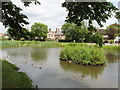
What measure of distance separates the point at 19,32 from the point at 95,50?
1004 centimetres

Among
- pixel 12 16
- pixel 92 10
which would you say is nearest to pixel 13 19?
pixel 12 16

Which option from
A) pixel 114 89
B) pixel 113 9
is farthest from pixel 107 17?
pixel 114 89

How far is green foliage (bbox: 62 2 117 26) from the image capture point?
2996mm

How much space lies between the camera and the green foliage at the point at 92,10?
9.83 ft

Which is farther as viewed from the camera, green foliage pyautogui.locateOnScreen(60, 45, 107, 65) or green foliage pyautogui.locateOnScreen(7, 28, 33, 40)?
green foliage pyautogui.locateOnScreen(60, 45, 107, 65)

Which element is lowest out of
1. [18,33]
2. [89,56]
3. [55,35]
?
[89,56]

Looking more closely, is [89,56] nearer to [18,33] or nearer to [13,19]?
[18,33]

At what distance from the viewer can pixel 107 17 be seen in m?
3.21

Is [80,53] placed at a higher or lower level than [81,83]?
higher

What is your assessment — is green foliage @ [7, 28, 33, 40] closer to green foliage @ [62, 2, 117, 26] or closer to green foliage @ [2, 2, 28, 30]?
green foliage @ [2, 2, 28, 30]

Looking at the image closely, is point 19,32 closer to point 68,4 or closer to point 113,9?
point 68,4

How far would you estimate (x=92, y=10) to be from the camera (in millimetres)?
3111

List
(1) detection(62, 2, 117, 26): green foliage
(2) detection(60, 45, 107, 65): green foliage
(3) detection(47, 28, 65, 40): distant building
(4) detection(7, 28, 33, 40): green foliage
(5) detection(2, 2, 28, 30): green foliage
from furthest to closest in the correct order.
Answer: (3) detection(47, 28, 65, 40): distant building
(2) detection(60, 45, 107, 65): green foliage
(4) detection(7, 28, 33, 40): green foliage
(5) detection(2, 2, 28, 30): green foliage
(1) detection(62, 2, 117, 26): green foliage

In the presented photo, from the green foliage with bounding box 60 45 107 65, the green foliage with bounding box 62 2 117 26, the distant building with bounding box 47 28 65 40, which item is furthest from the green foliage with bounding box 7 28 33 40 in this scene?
the distant building with bounding box 47 28 65 40
